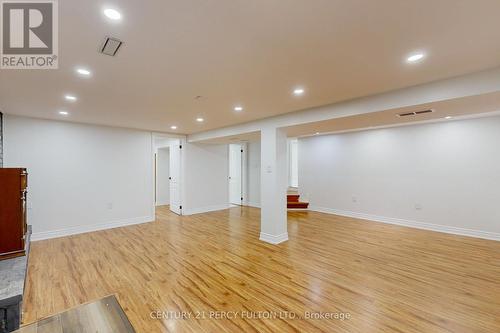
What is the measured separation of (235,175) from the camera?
8.88 m

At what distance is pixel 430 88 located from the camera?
2.65 meters

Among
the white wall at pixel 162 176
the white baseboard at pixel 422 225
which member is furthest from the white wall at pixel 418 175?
the white wall at pixel 162 176

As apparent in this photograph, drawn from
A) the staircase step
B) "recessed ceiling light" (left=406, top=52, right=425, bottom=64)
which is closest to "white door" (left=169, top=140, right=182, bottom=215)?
the staircase step

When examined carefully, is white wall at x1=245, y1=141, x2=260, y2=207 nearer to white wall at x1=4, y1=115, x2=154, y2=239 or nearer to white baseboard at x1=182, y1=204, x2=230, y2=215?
white baseboard at x1=182, y1=204, x2=230, y2=215

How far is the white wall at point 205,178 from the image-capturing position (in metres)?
6.74

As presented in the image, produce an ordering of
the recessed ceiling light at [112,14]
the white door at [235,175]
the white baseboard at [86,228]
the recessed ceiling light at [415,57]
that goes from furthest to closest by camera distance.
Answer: the white door at [235,175] < the white baseboard at [86,228] < the recessed ceiling light at [415,57] < the recessed ceiling light at [112,14]

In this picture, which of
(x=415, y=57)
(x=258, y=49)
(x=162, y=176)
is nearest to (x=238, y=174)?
(x=162, y=176)

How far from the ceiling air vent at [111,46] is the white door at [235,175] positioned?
22.1ft

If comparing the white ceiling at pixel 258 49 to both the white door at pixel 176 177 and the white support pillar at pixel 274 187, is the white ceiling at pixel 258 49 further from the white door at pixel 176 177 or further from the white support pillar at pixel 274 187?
the white door at pixel 176 177

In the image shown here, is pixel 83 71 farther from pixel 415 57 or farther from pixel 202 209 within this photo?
pixel 202 209

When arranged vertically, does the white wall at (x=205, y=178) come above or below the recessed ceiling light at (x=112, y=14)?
below

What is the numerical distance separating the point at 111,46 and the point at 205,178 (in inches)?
218

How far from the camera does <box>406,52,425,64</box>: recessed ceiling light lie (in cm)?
200

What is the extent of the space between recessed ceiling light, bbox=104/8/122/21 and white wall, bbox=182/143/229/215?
5.40 metres
